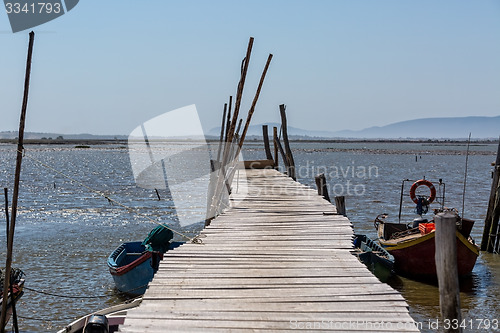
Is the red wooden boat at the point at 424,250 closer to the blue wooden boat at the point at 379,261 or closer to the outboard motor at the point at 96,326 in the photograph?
the blue wooden boat at the point at 379,261

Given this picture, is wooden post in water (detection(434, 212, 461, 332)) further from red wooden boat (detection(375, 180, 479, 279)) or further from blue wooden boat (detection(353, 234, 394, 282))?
red wooden boat (detection(375, 180, 479, 279))

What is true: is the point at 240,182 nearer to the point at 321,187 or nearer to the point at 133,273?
the point at 321,187

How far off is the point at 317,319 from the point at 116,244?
14.2 meters

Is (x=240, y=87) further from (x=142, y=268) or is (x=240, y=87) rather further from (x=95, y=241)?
(x=95, y=241)

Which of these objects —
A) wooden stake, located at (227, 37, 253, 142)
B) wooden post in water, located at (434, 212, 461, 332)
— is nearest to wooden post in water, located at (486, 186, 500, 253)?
wooden stake, located at (227, 37, 253, 142)

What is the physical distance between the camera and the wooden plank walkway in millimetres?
5527

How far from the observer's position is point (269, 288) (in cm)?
653

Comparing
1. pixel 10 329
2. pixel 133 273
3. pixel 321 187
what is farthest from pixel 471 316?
pixel 10 329

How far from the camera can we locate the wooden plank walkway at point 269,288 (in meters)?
5.53

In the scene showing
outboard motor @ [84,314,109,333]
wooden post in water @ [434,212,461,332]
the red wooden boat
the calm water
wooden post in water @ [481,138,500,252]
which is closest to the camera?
wooden post in water @ [434,212,461,332]
